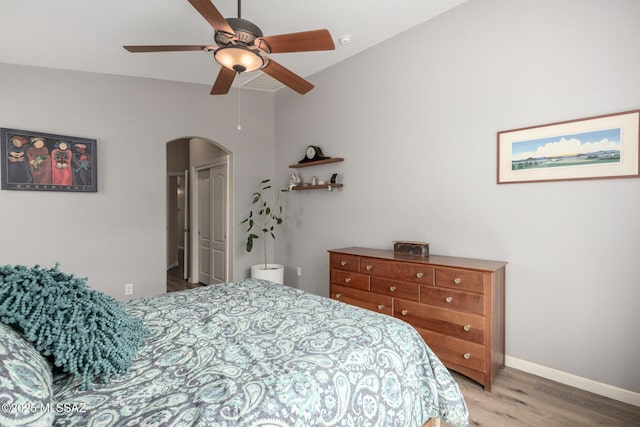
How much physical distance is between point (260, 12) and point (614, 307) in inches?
135

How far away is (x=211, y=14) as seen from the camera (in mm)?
1760

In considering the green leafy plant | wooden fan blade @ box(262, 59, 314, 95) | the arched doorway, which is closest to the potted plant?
the green leafy plant

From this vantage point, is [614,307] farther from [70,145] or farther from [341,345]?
[70,145]

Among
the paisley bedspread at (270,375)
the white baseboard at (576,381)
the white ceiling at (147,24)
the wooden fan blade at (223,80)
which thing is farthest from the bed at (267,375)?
the white ceiling at (147,24)

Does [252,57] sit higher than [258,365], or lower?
higher

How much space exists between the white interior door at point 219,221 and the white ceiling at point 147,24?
1799 mm

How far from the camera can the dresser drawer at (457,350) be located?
7.52ft

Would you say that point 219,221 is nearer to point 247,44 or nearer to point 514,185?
point 247,44

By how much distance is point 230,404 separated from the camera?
96cm

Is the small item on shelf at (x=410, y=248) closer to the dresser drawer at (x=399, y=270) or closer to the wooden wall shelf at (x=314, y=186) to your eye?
the dresser drawer at (x=399, y=270)

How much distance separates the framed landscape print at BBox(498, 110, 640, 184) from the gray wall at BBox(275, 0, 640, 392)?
7 centimetres

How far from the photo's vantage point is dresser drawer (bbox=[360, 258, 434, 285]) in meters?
2.56

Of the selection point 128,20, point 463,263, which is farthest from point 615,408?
point 128,20

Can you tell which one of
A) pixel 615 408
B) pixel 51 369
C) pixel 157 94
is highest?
pixel 157 94
